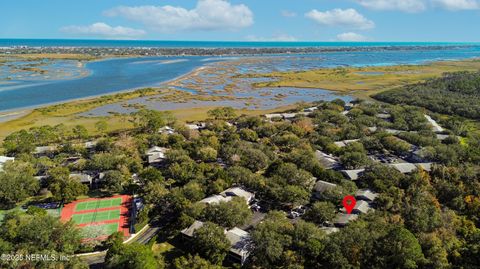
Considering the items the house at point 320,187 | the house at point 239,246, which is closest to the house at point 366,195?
the house at point 320,187

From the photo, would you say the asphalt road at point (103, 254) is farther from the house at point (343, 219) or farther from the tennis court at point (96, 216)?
the house at point (343, 219)

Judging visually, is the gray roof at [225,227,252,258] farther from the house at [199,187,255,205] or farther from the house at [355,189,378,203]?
the house at [355,189,378,203]

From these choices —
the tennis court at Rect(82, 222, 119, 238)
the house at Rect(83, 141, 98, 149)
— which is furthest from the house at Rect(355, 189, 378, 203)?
the house at Rect(83, 141, 98, 149)

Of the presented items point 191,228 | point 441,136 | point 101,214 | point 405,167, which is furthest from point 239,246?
point 441,136

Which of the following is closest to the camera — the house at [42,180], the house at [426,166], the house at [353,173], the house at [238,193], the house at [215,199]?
A: the house at [215,199]

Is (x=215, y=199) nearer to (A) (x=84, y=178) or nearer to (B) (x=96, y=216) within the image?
(B) (x=96, y=216)

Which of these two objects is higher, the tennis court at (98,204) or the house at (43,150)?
the house at (43,150)
